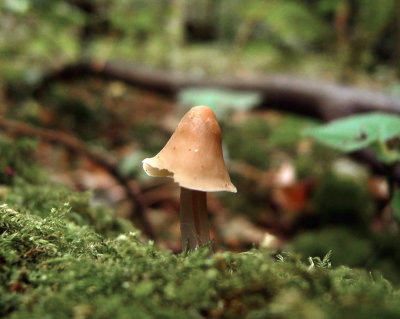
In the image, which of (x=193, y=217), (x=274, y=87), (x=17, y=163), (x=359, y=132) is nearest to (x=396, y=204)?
(x=359, y=132)

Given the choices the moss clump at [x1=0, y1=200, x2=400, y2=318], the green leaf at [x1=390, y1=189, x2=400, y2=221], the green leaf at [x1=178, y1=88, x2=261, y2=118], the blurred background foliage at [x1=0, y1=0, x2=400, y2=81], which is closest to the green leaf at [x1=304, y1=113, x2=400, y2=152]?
the green leaf at [x1=390, y1=189, x2=400, y2=221]

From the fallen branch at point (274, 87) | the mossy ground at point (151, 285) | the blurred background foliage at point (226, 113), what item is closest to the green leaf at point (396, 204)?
the blurred background foliage at point (226, 113)

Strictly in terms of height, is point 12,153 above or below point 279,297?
below

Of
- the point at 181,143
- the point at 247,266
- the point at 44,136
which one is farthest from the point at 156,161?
the point at 44,136

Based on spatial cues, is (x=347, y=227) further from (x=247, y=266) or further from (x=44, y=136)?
(x=247, y=266)

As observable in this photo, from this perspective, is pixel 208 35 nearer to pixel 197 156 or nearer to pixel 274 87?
pixel 274 87
